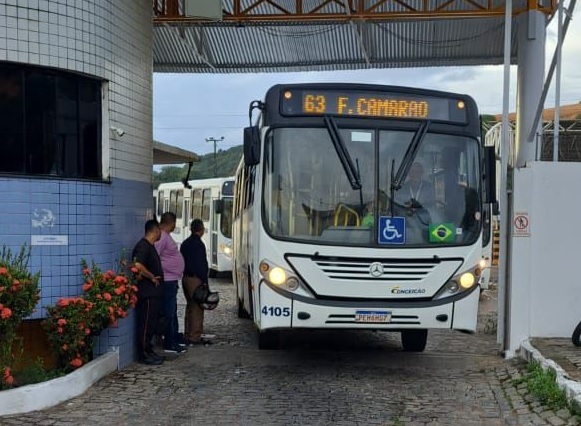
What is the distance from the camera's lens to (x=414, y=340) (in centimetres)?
895

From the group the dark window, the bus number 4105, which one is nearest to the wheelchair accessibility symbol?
the bus number 4105

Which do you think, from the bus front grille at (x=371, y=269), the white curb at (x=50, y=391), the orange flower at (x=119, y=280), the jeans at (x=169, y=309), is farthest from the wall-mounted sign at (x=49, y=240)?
the bus front grille at (x=371, y=269)

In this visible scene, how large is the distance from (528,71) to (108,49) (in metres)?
8.53

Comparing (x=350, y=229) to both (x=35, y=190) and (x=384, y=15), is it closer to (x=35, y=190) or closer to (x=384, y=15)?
(x=35, y=190)

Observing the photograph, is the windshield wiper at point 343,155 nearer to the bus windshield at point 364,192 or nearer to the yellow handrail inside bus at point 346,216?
the bus windshield at point 364,192

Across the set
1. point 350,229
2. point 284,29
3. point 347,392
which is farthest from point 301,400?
point 284,29

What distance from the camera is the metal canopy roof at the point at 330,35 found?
11.5m

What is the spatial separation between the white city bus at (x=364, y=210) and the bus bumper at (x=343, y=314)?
11mm

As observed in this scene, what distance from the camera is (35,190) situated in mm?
6562

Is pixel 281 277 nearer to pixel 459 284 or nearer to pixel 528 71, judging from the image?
pixel 459 284

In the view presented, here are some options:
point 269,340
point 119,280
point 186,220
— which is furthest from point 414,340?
point 186,220

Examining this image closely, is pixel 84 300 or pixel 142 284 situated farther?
pixel 142 284

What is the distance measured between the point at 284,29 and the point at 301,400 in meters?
8.31

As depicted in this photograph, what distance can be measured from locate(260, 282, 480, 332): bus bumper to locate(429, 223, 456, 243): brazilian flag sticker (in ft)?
2.29
